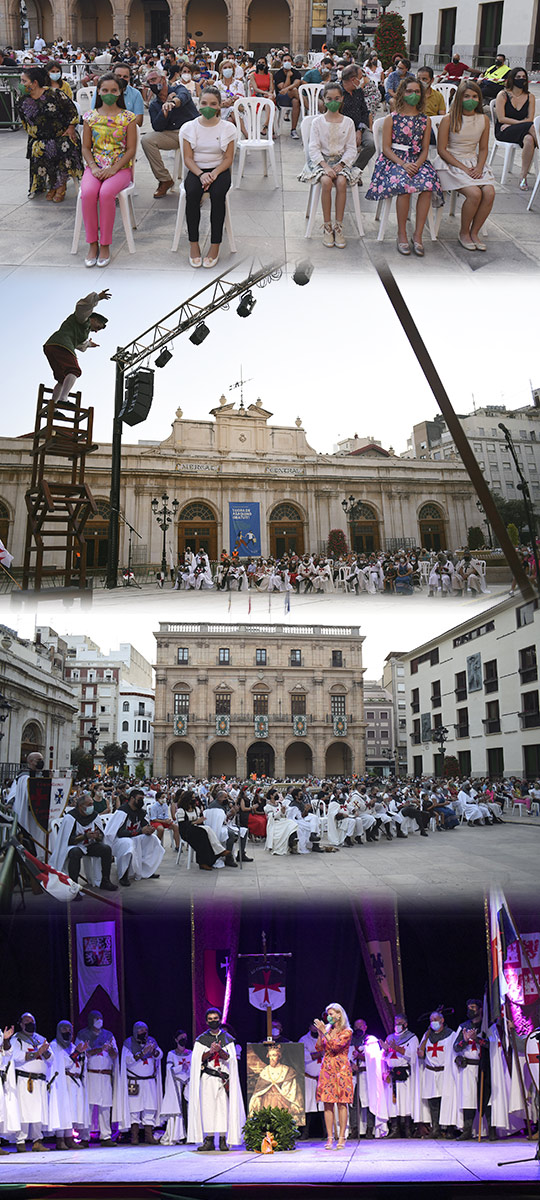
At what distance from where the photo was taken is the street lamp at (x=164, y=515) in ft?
16.3

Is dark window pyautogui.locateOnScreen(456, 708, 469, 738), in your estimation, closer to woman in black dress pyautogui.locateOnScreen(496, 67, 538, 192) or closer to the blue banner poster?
the blue banner poster

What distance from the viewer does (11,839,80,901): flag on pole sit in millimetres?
6348

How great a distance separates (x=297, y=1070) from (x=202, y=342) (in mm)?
5185

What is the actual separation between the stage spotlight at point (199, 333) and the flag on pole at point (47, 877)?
3.45 m

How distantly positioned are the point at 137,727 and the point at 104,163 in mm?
3393

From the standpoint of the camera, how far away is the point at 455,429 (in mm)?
5602

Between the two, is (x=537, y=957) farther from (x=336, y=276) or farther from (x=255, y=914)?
(x=336, y=276)

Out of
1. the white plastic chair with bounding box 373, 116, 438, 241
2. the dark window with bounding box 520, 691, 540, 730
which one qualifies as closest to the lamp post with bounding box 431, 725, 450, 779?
the dark window with bounding box 520, 691, 540, 730

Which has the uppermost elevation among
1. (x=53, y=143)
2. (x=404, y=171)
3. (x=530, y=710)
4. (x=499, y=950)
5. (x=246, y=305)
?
(x=53, y=143)

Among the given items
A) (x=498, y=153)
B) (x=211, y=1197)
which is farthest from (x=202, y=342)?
(x=211, y=1197)

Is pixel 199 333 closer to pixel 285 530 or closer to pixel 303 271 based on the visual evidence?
pixel 303 271

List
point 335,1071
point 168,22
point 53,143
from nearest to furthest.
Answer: point 53,143 → point 335,1071 → point 168,22

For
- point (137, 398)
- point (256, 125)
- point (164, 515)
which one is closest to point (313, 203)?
point (256, 125)

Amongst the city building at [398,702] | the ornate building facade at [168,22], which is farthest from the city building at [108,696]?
the ornate building facade at [168,22]
